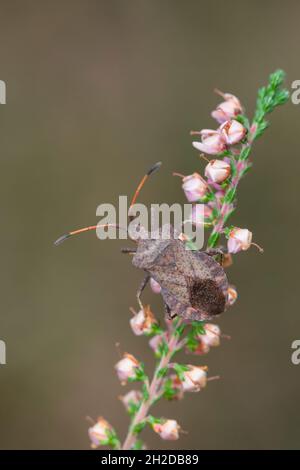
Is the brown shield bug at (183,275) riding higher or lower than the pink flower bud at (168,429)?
higher

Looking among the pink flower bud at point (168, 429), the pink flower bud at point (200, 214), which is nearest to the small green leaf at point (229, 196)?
the pink flower bud at point (200, 214)

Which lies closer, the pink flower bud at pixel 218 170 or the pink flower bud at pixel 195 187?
the pink flower bud at pixel 218 170

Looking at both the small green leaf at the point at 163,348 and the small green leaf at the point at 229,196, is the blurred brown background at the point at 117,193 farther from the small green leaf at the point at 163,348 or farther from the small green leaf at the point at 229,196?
the small green leaf at the point at 229,196

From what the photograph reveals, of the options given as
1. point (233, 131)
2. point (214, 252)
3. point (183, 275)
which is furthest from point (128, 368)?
point (233, 131)

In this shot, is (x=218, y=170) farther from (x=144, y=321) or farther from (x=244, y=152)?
(x=144, y=321)

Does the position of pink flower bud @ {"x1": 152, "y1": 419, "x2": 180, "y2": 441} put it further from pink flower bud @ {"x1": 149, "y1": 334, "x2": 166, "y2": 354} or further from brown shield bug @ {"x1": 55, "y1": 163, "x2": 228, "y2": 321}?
brown shield bug @ {"x1": 55, "y1": 163, "x2": 228, "y2": 321}

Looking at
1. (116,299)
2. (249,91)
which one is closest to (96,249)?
(116,299)
